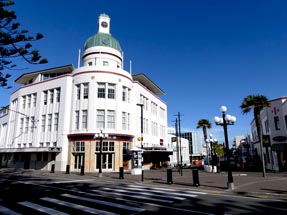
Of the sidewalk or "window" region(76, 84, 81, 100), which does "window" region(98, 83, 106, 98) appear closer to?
"window" region(76, 84, 81, 100)

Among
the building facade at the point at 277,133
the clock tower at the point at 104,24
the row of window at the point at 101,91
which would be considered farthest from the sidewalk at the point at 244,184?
the clock tower at the point at 104,24

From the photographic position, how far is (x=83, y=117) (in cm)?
3266

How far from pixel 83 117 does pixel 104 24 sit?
19943 mm

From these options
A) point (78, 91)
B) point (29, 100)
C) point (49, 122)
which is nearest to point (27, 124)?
point (29, 100)

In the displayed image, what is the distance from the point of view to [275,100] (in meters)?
30.4

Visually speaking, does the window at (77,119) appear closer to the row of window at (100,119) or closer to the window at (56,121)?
the row of window at (100,119)

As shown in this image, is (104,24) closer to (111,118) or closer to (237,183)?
(111,118)

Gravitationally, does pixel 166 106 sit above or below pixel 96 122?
above

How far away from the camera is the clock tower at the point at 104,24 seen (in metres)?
42.2

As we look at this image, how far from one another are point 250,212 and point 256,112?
20386mm

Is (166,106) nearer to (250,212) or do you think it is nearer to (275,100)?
(275,100)

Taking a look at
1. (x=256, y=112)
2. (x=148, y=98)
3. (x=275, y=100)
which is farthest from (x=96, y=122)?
(x=275, y=100)

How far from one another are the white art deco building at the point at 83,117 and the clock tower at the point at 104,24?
0.39 metres

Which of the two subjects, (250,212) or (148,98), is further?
(148,98)
